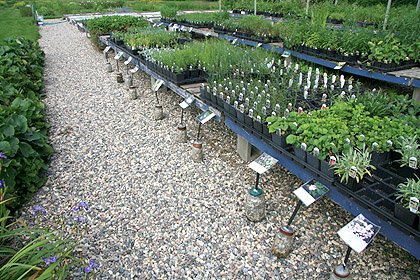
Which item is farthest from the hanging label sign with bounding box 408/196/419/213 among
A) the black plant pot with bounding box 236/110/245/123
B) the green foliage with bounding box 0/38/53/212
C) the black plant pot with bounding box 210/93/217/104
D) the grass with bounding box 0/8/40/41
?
the grass with bounding box 0/8/40/41

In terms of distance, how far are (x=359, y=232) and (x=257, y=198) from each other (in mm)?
909

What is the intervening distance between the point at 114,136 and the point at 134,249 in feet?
7.60

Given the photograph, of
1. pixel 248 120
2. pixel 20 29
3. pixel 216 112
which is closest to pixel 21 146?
pixel 216 112

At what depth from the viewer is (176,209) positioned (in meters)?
2.99

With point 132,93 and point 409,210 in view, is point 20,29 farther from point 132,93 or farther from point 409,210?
point 409,210

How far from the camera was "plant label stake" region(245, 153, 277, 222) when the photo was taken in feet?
8.83

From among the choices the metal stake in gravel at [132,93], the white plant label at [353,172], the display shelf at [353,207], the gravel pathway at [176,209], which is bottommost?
the gravel pathway at [176,209]

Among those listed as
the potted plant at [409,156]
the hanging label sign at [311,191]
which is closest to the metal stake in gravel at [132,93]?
the hanging label sign at [311,191]

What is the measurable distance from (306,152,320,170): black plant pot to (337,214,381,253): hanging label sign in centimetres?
56

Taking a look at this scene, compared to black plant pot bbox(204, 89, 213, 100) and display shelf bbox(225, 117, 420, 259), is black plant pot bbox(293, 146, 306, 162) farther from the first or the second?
black plant pot bbox(204, 89, 213, 100)

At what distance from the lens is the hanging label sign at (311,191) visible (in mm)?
2290

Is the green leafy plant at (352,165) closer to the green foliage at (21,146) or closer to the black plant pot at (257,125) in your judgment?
the black plant pot at (257,125)

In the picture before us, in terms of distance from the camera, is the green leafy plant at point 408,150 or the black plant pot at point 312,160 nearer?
the green leafy plant at point 408,150

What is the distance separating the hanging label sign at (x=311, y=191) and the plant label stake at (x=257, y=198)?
397 millimetres
